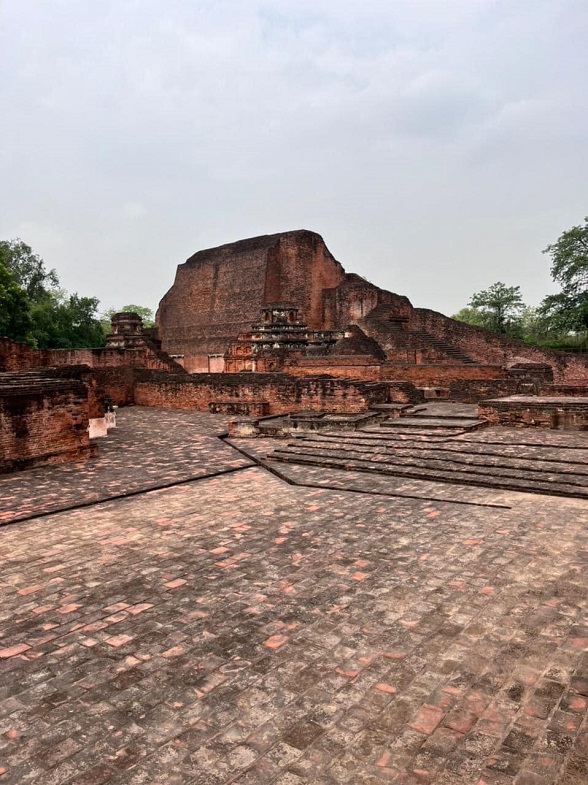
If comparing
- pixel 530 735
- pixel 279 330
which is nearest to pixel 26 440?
pixel 530 735

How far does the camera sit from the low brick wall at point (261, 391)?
11727 millimetres

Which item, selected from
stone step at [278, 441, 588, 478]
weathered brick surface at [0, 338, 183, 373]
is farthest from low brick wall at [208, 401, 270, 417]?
weathered brick surface at [0, 338, 183, 373]

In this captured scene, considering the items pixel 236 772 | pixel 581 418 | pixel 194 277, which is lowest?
pixel 236 772

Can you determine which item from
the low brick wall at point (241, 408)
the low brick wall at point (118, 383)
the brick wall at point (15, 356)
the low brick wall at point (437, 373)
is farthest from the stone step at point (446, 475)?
the brick wall at point (15, 356)

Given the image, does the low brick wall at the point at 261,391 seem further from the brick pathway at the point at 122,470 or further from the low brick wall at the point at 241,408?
the brick pathway at the point at 122,470

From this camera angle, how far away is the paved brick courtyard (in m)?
2.00

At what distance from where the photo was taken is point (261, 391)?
44.7 ft

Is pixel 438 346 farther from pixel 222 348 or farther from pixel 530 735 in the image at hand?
pixel 530 735

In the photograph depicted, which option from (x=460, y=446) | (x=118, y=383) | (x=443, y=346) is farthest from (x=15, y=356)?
(x=443, y=346)

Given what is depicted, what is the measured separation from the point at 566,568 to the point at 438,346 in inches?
652

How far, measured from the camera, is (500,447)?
25.4 feet

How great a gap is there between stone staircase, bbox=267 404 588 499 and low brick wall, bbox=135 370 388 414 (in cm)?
181

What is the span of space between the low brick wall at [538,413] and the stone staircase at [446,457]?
15.1 inches

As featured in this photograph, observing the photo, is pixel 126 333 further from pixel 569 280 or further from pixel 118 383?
pixel 569 280
